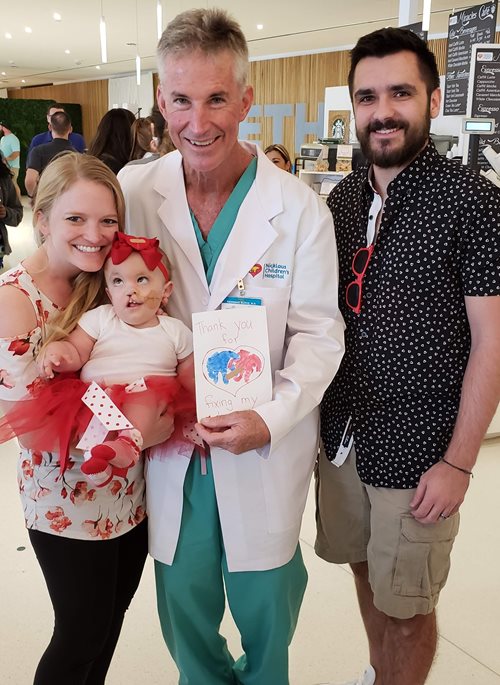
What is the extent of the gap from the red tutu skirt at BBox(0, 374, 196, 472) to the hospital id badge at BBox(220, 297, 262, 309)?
293mm

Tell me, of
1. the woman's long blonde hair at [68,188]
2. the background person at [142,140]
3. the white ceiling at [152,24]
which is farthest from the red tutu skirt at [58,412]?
the white ceiling at [152,24]

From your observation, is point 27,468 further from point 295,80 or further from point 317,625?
point 295,80

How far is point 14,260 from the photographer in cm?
957

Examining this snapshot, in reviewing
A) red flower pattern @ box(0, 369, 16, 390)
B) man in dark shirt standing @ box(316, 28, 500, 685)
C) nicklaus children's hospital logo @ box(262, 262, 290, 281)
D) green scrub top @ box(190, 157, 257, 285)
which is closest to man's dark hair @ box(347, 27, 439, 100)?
man in dark shirt standing @ box(316, 28, 500, 685)

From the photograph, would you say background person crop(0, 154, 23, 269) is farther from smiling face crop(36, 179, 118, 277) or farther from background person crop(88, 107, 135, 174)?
smiling face crop(36, 179, 118, 277)

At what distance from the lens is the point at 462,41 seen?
5.63 metres

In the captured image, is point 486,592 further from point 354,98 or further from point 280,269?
point 354,98

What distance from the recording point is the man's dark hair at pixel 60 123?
6.59 meters

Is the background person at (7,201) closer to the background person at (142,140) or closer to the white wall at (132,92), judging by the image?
the background person at (142,140)

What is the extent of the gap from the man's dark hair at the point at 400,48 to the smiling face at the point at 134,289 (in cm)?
81

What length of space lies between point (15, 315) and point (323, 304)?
0.74m

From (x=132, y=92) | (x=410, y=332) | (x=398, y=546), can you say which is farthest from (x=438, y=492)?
(x=132, y=92)

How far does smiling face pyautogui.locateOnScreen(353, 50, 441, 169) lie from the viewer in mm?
1703

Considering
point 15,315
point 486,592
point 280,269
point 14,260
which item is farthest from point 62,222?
point 14,260
